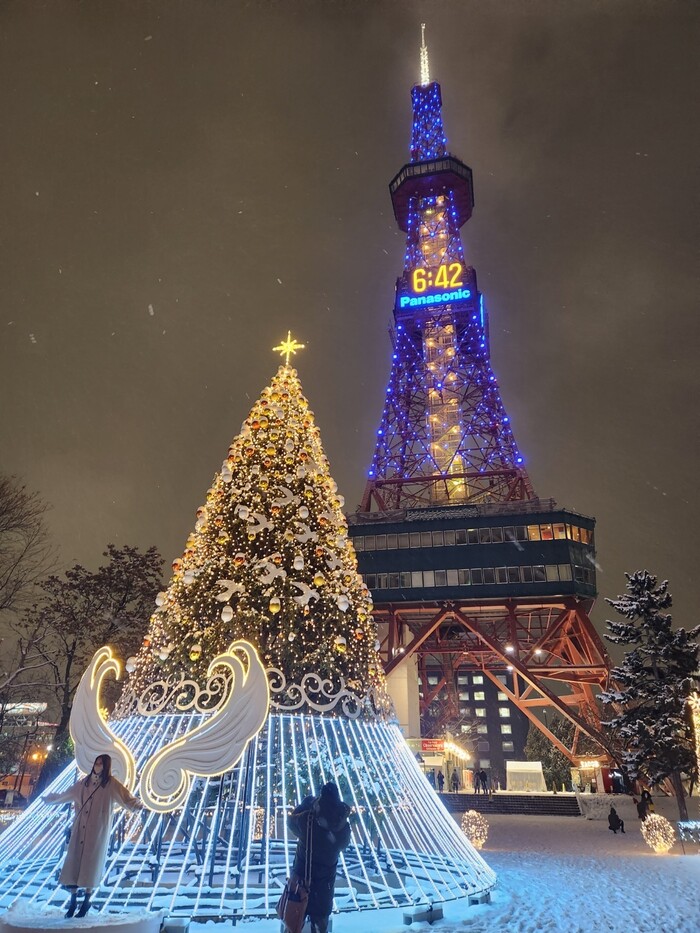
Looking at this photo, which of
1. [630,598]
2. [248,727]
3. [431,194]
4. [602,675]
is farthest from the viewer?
[431,194]

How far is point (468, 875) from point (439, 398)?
55904mm

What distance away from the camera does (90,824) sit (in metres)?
5.31

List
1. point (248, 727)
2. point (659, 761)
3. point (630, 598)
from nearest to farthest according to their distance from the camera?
1. point (248, 727)
2. point (659, 761)
3. point (630, 598)

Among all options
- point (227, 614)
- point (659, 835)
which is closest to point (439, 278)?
point (659, 835)

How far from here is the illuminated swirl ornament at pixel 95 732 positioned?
6070 mm

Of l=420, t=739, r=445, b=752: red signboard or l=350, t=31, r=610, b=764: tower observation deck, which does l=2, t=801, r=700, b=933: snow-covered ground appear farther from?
l=350, t=31, r=610, b=764: tower observation deck

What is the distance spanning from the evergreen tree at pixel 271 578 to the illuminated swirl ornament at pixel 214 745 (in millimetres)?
1173

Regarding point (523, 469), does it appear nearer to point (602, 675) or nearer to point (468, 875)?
point (602, 675)

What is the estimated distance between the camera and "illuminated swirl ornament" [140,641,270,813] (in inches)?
234

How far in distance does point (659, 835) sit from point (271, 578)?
1191 cm

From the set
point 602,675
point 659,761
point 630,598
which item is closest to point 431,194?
point 602,675

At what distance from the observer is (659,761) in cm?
2180

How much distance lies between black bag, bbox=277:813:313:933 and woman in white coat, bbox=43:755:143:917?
1.54 metres

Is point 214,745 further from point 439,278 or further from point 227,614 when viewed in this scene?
point 439,278
